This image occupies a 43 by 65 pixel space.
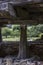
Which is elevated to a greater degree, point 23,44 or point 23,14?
point 23,14

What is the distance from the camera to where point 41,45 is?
7281mm

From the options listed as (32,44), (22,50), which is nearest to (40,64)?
(22,50)

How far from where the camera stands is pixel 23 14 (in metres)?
3.51

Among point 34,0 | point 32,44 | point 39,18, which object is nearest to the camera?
point 34,0

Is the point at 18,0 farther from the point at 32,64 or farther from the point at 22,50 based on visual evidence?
the point at 22,50

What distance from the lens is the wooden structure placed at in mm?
2455

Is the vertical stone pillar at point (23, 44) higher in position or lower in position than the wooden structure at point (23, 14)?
lower

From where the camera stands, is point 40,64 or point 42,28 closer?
point 40,64

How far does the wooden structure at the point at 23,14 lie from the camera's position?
8.06ft

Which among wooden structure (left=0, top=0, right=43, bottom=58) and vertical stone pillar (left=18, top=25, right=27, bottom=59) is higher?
wooden structure (left=0, top=0, right=43, bottom=58)

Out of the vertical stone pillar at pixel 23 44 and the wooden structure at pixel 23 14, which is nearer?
the wooden structure at pixel 23 14

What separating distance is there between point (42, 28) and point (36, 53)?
5.80 metres

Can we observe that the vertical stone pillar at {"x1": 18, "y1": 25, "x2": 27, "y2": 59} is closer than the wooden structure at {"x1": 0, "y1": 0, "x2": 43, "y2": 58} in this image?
No

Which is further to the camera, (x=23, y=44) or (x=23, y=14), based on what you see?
(x=23, y=44)
